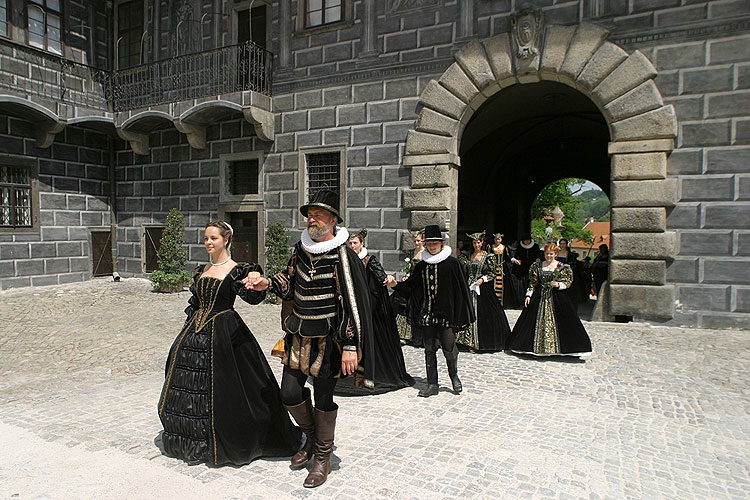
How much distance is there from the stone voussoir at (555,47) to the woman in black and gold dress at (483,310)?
3862mm

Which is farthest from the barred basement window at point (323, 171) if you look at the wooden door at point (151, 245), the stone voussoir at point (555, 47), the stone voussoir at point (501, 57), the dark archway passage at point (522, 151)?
the wooden door at point (151, 245)

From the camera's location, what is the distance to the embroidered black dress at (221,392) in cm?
375

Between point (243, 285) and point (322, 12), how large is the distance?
9972mm

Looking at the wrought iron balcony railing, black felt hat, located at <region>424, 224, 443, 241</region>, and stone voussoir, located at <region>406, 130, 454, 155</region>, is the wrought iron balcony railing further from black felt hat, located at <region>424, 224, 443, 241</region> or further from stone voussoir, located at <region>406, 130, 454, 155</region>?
black felt hat, located at <region>424, 224, 443, 241</region>

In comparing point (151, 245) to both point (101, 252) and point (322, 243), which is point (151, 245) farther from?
point (322, 243)

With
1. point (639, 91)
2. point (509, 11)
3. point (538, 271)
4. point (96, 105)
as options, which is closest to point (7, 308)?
point (96, 105)

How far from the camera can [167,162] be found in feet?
47.8

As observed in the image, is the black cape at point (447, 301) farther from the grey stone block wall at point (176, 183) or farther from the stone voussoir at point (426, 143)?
the grey stone block wall at point (176, 183)

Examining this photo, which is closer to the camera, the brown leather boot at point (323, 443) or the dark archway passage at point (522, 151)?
the brown leather boot at point (323, 443)

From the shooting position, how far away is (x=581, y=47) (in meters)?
9.55

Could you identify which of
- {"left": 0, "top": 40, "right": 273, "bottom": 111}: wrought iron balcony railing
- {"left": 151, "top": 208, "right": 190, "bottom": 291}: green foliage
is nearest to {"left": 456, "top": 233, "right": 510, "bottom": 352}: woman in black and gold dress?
{"left": 0, "top": 40, "right": 273, "bottom": 111}: wrought iron balcony railing

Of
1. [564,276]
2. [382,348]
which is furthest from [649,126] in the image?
[382,348]

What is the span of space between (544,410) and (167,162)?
41.2 ft

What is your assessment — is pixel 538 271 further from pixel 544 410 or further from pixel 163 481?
pixel 163 481
